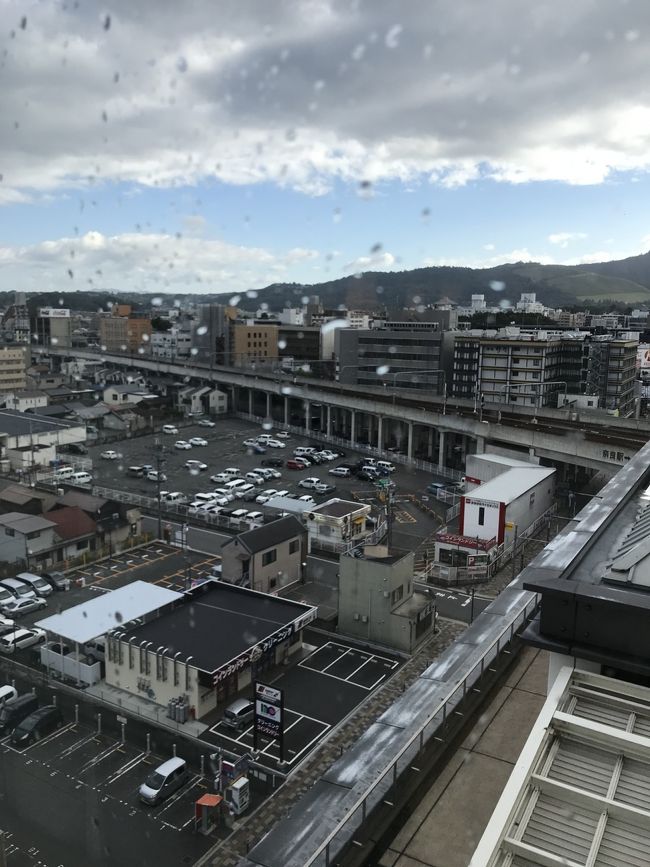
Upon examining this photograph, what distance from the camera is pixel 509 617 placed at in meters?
2.49

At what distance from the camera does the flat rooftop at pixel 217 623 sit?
5410 millimetres

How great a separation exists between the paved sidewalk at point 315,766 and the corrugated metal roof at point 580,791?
3043 millimetres

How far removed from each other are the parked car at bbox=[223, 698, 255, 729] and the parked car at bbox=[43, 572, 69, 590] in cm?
315

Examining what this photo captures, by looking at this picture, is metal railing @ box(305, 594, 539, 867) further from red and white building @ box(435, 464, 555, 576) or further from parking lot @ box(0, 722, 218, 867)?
red and white building @ box(435, 464, 555, 576)

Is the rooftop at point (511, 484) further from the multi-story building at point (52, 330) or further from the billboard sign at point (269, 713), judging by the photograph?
the multi-story building at point (52, 330)

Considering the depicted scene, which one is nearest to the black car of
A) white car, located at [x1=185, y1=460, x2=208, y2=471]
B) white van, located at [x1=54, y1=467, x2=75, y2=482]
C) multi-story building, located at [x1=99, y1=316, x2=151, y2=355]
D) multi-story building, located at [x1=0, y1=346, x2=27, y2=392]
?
white car, located at [x1=185, y1=460, x2=208, y2=471]

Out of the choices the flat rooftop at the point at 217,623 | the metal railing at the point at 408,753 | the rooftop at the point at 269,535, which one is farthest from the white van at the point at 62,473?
the metal railing at the point at 408,753

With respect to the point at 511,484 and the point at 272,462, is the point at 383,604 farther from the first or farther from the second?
the point at 272,462

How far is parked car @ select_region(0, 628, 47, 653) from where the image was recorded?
612 cm

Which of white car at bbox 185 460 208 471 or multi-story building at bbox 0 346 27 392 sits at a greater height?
multi-story building at bbox 0 346 27 392

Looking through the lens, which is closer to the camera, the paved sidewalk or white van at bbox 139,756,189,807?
the paved sidewalk

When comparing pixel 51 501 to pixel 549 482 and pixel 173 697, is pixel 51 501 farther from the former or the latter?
pixel 549 482

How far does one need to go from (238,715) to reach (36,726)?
56.8 inches

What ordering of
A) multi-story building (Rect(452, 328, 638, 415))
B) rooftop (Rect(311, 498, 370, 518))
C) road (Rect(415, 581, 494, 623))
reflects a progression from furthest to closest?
multi-story building (Rect(452, 328, 638, 415)) < rooftop (Rect(311, 498, 370, 518)) < road (Rect(415, 581, 494, 623))
